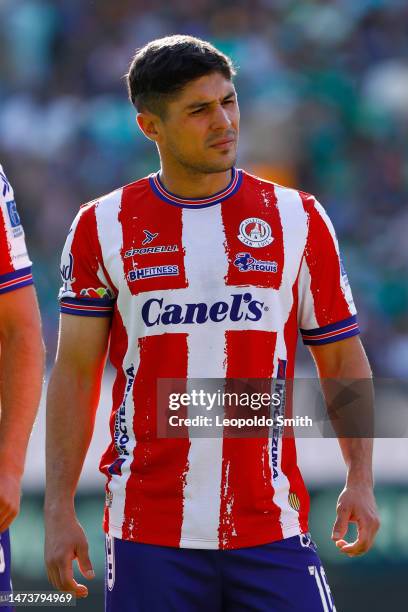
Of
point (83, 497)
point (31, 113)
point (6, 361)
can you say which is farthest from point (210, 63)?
point (31, 113)

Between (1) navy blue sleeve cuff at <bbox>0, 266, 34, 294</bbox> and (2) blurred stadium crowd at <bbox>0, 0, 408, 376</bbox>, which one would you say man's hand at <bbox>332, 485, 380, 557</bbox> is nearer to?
(1) navy blue sleeve cuff at <bbox>0, 266, 34, 294</bbox>

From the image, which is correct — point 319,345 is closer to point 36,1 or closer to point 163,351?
point 163,351

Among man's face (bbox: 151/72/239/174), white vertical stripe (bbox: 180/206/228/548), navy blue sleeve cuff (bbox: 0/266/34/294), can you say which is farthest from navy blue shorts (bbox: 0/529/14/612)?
man's face (bbox: 151/72/239/174)

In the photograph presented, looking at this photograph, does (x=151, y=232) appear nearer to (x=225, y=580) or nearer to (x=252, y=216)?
(x=252, y=216)

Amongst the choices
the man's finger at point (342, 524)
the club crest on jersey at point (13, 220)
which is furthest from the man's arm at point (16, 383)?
the man's finger at point (342, 524)

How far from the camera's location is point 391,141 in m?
9.85

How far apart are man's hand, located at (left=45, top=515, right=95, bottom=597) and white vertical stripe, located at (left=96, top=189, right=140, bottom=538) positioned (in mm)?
105

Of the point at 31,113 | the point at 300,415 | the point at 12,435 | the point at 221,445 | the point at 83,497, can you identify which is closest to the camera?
the point at 12,435

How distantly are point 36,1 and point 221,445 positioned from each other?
842 cm

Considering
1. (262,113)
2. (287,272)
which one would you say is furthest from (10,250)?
(262,113)

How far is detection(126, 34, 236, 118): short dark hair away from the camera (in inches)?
133

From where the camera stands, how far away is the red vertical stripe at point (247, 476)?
10.7 ft

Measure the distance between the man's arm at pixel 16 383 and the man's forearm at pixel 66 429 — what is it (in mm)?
243
